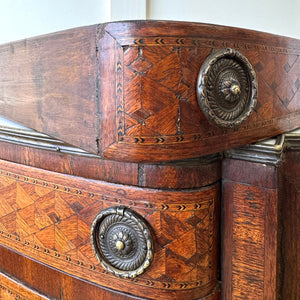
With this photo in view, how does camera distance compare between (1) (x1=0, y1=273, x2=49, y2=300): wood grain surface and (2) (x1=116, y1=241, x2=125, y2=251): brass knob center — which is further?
(1) (x1=0, y1=273, x2=49, y2=300): wood grain surface

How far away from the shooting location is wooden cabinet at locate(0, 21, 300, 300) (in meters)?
0.70

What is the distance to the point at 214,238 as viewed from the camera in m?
0.82

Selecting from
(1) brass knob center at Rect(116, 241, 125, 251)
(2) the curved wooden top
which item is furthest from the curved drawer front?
(2) the curved wooden top

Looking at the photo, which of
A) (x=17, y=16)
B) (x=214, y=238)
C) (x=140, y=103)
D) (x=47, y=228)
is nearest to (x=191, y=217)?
(x=214, y=238)

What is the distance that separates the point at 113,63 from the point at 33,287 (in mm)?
675

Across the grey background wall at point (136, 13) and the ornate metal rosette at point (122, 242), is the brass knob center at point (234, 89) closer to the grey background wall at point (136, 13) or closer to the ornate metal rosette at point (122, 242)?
the ornate metal rosette at point (122, 242)

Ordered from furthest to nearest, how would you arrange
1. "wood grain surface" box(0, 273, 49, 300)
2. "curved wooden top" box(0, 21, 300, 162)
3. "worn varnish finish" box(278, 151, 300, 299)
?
"wood grain surface" box(0, 273, 49, 300)
"worn varnish finish" box(278, 151, 300, 299)
"curved wooden top" box(0, 21, 300, 162)

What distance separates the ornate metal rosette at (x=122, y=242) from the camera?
0.77 m

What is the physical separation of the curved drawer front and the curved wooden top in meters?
0.11

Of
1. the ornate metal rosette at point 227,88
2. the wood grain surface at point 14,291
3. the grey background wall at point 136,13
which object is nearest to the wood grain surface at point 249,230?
the ornate metal rosette at point 227,88

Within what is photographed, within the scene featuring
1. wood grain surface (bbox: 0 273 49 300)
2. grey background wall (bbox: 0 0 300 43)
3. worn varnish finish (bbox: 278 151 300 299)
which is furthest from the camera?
grey background wall (bbox: 0 0 300 43)

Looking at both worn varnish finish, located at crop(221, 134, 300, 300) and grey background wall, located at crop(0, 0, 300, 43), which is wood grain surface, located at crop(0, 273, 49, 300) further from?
grey background wall, located at crop(0, 0, 300, 43)

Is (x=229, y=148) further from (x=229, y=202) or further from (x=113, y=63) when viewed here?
(x=113, y=63)

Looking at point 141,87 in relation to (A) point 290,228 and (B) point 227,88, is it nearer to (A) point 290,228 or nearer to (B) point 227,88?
(B) point 227,88
